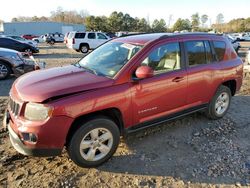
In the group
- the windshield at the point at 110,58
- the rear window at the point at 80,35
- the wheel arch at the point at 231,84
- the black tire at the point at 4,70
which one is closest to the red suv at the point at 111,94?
the windshield at the point at 110,58

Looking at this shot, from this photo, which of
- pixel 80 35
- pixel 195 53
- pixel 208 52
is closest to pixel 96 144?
pixel 195 53

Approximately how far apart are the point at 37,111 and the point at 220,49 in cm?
389

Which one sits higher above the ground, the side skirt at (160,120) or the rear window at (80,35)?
the rear window at (80,35)

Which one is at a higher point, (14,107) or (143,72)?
(143,72)

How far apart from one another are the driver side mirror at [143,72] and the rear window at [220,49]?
216cm

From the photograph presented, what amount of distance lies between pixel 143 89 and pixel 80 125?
1099 mm

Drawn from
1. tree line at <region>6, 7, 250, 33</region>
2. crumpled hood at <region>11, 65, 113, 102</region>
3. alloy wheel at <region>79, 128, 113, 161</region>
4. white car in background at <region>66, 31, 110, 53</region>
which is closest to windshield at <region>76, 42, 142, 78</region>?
crumpled hood at <region>11, 65, 113, 102</region>

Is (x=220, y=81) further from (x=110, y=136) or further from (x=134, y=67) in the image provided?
(x=110, y=136)

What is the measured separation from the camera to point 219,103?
218 inches

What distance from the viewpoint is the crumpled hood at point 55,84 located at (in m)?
3.32

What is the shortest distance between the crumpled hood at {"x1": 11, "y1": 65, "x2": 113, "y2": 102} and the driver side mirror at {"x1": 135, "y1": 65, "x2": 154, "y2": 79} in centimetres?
41

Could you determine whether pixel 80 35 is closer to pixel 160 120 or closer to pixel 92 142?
pixel 160 120

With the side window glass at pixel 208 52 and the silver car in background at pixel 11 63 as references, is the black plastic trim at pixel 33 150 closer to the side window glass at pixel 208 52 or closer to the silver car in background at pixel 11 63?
the side window glass at pixel 208 52

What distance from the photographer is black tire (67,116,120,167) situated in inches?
136
